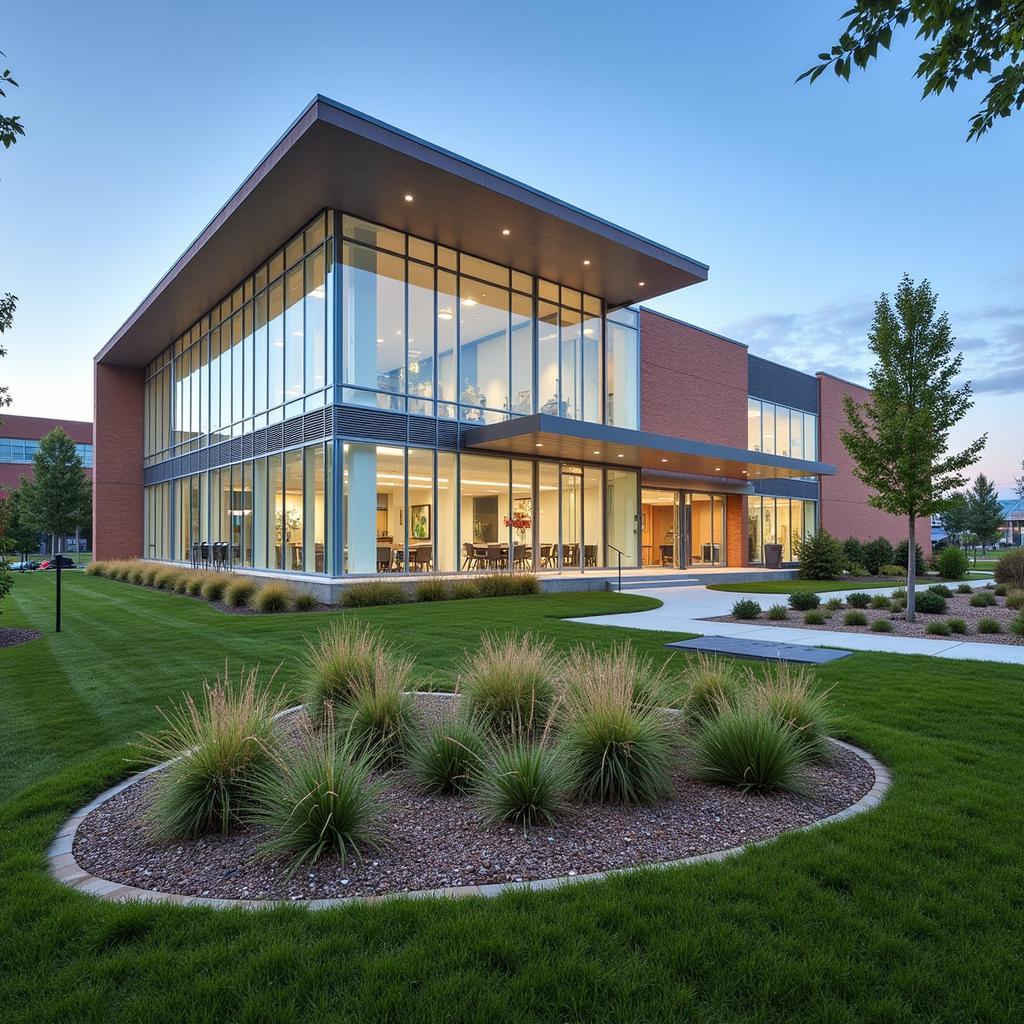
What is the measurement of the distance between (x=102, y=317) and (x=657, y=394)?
243ft

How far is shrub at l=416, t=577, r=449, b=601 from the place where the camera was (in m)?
16.8

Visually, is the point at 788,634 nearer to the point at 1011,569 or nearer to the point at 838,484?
the point at 1011,569

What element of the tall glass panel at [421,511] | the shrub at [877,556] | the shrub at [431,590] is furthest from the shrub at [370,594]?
the shrub at [877,556]

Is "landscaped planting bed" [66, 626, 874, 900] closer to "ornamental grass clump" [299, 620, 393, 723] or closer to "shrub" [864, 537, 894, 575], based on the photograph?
"ornamental grass clump" [299, 620, 393, 723]

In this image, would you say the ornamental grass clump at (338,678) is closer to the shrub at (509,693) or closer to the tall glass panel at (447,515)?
the shrub at (509,693)

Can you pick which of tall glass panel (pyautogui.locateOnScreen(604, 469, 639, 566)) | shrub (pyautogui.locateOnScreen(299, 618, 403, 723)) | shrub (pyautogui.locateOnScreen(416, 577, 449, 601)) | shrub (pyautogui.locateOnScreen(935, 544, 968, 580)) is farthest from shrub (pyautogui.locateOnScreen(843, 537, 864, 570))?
shrub (pyautogui.locateOnScreen(299, 618, 403, 723))

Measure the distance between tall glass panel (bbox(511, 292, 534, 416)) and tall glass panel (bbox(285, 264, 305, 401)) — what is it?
6554mm

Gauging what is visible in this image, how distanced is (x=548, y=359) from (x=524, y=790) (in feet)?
65.6

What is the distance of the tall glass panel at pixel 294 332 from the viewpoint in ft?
65.1

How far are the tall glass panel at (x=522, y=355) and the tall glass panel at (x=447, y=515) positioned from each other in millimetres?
3285

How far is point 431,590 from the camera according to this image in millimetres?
16844

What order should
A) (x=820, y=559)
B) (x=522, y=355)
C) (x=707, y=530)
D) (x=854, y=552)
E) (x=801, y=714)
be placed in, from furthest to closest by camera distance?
(x=854, y=552)
(x=707, y=530)
(x=820, y=559)
(x=522, y=355)
(x=801, y=714)

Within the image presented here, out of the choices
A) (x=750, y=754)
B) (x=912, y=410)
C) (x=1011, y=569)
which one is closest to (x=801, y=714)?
(x=750, y=754)

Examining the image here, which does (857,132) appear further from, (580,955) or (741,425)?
(741,425)
